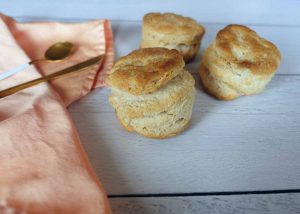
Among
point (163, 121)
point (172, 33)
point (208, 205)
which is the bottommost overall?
point (208, 205)

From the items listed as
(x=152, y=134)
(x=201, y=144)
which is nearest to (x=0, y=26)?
(x=152, y=134)

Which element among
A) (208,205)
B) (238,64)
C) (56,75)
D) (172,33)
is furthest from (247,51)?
(56,75)

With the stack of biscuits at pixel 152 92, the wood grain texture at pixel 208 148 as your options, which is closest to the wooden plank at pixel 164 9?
the wood grain texture at pixel 208 148

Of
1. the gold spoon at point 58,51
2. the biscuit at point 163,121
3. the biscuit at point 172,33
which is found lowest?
the biscuit at point 163,121

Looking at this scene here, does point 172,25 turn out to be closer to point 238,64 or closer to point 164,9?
point 238,64

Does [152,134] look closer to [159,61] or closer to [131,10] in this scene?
[159,61]

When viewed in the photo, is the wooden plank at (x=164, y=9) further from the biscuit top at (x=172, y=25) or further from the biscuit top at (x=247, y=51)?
the biscuit top at (x=247, y=51)

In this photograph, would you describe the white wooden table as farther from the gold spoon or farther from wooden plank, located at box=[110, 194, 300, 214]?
the gold spoon

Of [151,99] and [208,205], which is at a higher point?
[151,99]
